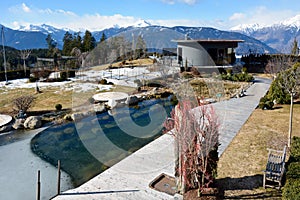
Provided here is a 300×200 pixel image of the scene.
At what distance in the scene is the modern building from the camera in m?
26.1

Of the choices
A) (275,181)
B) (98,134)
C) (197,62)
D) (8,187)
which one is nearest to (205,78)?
(197,62)

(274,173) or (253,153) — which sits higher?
(274,173)

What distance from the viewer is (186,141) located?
5.83 metres

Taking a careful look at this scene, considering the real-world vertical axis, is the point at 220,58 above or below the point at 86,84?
above

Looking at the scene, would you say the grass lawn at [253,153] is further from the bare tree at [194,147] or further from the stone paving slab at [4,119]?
the stone paving slab at [4,119]

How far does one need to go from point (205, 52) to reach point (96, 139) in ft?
58.6

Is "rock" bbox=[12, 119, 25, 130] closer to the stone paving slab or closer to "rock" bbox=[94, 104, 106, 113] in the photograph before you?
the stone paving slab

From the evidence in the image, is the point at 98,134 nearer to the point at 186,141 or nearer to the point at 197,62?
the point at 186,141

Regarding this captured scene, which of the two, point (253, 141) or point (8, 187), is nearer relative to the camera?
point (8, 187)

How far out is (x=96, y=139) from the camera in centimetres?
1167

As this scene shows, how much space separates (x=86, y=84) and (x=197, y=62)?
11400mm

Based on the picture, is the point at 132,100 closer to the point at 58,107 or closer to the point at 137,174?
the point at 58,107

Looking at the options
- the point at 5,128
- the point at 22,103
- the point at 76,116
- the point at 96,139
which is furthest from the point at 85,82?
the point at 96,139

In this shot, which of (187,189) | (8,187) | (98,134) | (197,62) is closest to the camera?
(187,189)
